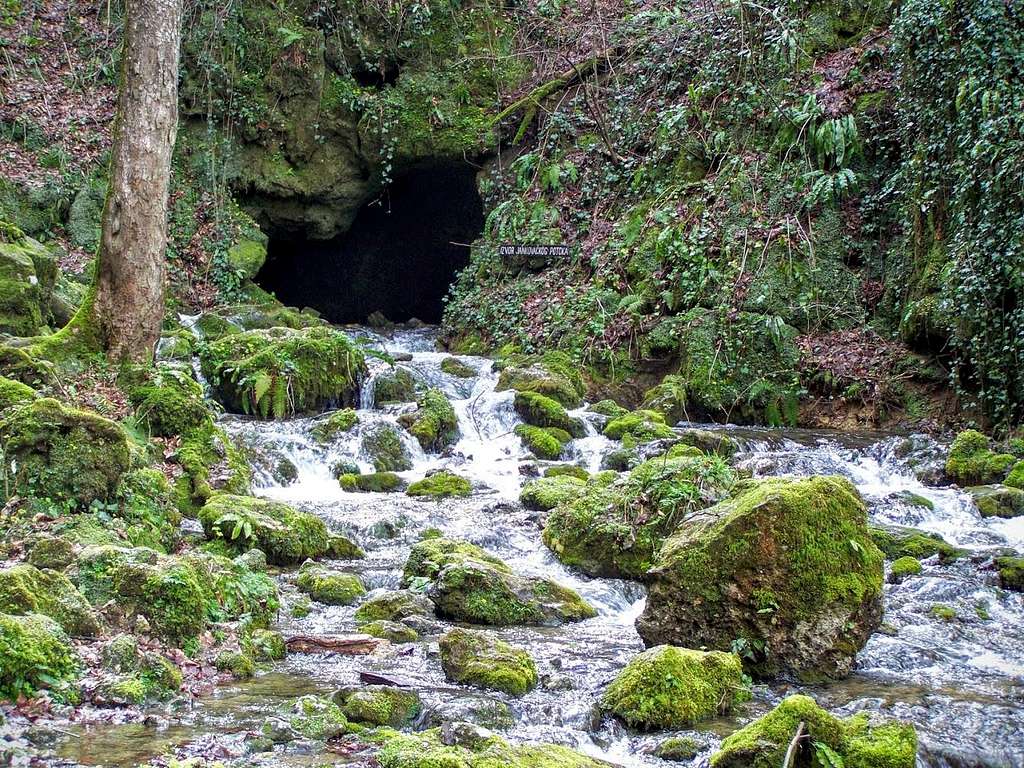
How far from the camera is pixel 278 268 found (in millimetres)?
22953

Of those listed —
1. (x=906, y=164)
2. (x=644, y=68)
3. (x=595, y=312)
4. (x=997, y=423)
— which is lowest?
(x=997, y=423)

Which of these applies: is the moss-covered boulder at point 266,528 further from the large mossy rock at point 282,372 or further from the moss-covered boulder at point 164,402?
the large mossy rock at point 282,372

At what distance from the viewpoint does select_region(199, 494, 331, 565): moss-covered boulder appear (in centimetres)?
692

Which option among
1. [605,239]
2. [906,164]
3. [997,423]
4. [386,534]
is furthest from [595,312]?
[386,534]

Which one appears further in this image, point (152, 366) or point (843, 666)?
point (152, 366)

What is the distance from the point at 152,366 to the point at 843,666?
271 inches

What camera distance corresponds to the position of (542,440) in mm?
11508

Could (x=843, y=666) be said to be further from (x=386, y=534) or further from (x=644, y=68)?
(x=644, y=68)

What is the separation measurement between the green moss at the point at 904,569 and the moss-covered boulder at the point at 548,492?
2.93 m

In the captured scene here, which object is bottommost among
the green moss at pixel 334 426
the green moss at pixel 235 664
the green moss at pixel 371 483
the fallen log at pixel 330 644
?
the green moss at pixel 371 483

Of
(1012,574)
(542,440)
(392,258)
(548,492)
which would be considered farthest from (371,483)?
(392,258)

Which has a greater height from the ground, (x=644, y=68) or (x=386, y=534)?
(x=644, y=68)

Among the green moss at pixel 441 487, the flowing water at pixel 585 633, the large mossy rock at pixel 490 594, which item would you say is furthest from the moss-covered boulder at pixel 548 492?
the large mossy rock at pixel 490 594

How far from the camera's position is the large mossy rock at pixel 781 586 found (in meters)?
5.16
